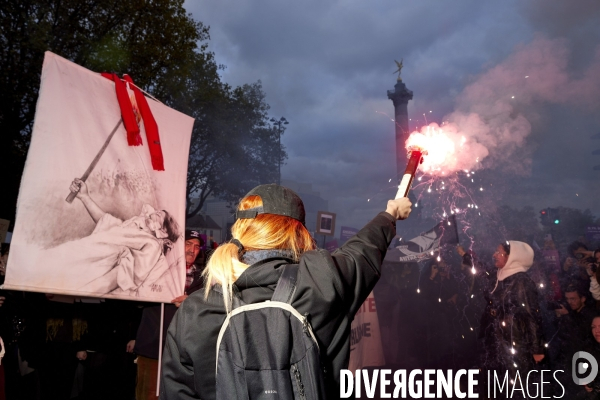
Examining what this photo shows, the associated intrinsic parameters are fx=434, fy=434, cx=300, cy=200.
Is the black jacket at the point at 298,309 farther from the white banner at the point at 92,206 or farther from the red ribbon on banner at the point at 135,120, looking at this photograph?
the red ribbon on banner at the point at 135,120

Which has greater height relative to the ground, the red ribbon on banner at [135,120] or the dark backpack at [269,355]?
the red ribbon on banner at [135,120]

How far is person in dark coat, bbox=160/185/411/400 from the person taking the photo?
158cm

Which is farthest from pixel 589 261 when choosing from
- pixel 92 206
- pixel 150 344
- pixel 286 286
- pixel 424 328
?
pixel 92 206

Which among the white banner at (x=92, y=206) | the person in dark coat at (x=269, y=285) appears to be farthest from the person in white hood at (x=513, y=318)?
the person in dark coat at (x=269, y=285)

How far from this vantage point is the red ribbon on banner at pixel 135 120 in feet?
11.2

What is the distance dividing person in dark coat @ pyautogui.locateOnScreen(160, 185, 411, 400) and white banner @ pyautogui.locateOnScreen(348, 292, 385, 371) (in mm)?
4929

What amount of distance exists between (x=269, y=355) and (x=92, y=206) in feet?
7.10

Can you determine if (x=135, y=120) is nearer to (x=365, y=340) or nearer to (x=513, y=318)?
(x=365, y=340)

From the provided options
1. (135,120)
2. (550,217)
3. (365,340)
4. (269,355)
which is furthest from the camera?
(550,217)

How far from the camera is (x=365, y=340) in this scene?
6.71 m

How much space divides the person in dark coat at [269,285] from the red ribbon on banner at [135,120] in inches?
76.2

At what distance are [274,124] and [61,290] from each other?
66.6 feet

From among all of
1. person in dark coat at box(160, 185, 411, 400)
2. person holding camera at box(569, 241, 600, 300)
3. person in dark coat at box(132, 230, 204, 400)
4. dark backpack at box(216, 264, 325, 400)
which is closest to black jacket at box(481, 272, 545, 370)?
person holding camera at box(569, 241, 600, 300)

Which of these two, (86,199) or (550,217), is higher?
(550,217)
